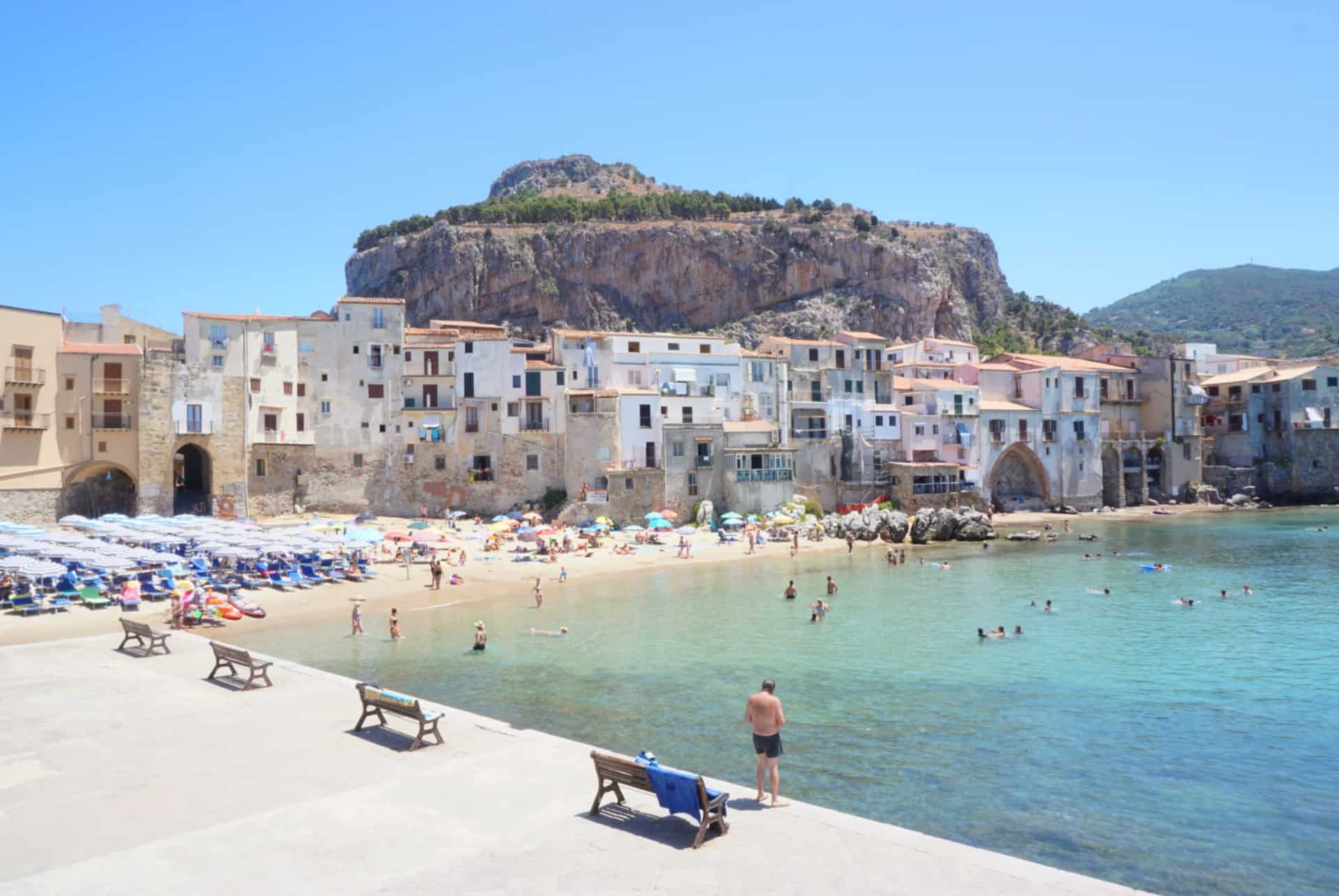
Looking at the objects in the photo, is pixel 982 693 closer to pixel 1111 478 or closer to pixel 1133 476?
pixel 1111 478

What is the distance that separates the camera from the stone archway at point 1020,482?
7019 cm

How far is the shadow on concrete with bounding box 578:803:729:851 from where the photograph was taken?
31.8ft

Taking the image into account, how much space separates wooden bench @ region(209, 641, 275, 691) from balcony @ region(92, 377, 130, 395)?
120 ft

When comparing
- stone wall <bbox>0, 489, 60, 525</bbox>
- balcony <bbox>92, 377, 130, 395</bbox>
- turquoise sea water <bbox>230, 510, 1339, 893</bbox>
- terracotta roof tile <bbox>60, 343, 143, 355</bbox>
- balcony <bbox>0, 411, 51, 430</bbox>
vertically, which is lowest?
turquoise sea water <bbox>230, 510, 1339, 893</bbox>

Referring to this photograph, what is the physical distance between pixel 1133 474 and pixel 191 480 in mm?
68629

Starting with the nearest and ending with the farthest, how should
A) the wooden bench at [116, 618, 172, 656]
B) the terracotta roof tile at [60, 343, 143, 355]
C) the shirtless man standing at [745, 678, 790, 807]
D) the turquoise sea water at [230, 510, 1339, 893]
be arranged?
the shirtless man standing at [745, 678, 790, 807] → the turquoise sea water at [230, 510, 1339, 893] → the wooden bench at [116, 618, 172, 656] → the terracotta roof tile at [60, 343, 143, 355]

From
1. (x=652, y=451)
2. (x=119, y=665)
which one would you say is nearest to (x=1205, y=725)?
(x=119, y=665)

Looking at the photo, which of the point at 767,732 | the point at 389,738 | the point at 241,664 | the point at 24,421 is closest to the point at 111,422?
the point at 24,421

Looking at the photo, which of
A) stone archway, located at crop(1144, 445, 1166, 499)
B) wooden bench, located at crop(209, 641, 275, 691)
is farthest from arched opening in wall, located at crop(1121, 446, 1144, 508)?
wooden bench, located at crop(209, 641, 275, 691)

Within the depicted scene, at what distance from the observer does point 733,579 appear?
1571 inches

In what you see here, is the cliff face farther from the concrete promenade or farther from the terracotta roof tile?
the concrete promenade

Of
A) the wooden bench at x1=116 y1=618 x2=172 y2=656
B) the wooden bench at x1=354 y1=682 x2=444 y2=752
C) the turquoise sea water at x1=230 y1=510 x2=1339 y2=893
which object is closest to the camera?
the turquoise sea water at x1=230 y1=510 x2=1339 y2=893

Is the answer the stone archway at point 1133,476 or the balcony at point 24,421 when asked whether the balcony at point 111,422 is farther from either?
the stone archway at point 1133,476

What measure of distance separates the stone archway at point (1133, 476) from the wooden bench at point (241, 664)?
2812 inches
